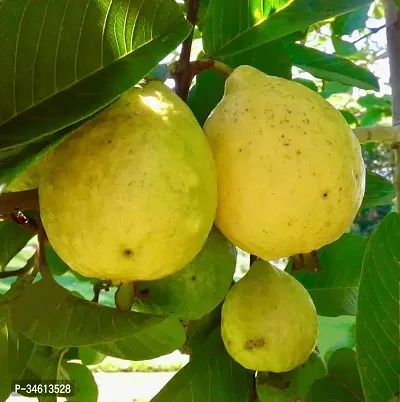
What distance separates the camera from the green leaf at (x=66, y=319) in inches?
25.7

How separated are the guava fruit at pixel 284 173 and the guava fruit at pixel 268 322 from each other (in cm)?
21

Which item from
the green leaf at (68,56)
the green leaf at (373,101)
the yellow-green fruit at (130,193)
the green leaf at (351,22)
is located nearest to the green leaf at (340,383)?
the yellow-green fruit at (130,193)

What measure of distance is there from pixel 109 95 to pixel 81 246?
0.13m

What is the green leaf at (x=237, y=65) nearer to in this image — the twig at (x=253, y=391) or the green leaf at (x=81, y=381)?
the twig at (x=253, y=391)

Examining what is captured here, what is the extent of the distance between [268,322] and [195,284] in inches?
4.4

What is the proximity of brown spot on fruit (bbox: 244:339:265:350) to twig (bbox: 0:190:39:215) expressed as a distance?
1.06 ft

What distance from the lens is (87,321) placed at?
675 mm

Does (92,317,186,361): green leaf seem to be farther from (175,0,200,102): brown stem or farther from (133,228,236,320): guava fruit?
(175,0,200,102): brown stem

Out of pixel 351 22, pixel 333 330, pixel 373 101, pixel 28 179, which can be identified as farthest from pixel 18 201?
pixel 373 101

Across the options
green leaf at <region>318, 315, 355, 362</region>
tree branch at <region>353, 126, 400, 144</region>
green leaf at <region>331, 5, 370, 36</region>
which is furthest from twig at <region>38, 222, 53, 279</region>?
green leaf at <region>331, 5, 370, 36</region>

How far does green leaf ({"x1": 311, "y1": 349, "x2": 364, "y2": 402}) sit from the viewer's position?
853mm

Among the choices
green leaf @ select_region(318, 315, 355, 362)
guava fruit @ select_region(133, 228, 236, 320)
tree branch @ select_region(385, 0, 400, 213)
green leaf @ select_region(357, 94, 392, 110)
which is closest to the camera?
guava fruit @ select_region(133, 228, 236, 320)

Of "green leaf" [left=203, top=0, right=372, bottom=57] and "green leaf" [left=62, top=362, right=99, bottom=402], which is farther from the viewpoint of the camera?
"green leaf" [left=62, top=362, right=99, bottom=402]

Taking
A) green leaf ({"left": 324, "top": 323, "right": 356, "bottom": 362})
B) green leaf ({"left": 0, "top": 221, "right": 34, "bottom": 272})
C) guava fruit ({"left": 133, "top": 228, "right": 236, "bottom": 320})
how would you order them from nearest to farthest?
1. guava fruit ({"left": 133, "top": 228, "right": 236, "bottom": 320})
2. green leaf ({"left": 0, "top": 221, "right": 34, "bottom": 272})
3. green leaf ({"left": 324, "top": 323, "right": 356, "bottom": 362})
